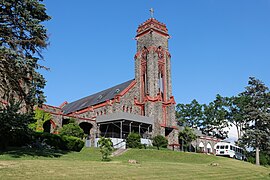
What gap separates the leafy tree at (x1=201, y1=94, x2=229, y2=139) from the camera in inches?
2515

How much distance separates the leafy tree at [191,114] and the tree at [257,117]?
19.7 metres

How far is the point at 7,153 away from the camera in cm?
1950

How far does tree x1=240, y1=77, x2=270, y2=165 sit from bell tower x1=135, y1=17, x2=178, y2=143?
10.2m

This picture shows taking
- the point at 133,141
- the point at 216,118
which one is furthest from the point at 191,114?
the point at 133,141

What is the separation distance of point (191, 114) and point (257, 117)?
23.6 m

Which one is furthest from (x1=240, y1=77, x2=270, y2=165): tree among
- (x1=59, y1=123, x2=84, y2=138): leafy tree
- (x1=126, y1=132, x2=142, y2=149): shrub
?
(x1=59, y1=123, x2=84, y2=138): leafy tree

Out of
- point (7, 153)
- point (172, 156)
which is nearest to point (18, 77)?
point (7, 153)

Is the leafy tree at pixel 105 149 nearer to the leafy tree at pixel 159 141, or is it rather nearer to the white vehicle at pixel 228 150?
the leafy tree at pixel 159 141

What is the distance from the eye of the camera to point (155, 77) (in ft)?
145

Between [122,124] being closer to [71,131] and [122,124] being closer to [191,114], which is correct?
[71,131]

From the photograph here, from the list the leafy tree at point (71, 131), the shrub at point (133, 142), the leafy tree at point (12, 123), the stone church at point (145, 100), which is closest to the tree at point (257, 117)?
the stone church at point (145, 100)

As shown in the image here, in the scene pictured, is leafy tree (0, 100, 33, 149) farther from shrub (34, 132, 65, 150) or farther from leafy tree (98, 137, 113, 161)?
leafy tree (98, 137, 113, 161)

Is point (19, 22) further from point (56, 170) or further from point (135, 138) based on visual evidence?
point (135, 138)

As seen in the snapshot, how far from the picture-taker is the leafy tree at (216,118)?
6388cm
